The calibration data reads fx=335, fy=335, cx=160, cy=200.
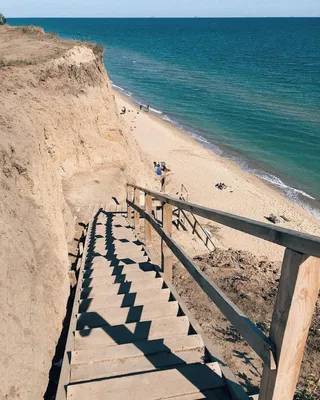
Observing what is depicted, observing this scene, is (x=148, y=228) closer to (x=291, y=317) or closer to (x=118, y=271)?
(x=118, y=271)

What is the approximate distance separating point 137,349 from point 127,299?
1094 mm

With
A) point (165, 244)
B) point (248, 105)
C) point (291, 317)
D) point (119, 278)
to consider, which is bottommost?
point (119, 278)

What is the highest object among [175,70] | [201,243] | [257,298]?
[175,70]

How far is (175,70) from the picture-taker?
198 feet

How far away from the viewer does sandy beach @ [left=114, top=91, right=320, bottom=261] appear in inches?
651

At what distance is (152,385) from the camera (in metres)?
2.87

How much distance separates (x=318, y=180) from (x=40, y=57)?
19.0 meters

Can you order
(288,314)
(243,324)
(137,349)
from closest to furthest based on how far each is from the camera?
(288,314) < (243,324) < (137,349)

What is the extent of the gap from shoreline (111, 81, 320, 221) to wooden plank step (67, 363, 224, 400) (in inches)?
727

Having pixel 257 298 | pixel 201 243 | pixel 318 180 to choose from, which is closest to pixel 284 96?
pixel 318 180

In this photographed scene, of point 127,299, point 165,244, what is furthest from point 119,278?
point 165,244

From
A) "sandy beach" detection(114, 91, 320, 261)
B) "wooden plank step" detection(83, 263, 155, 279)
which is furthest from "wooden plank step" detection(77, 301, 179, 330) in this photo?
"sandy beach" detection(114, 91, 320, 261)

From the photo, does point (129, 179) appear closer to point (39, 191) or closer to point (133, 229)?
point (133, 229)

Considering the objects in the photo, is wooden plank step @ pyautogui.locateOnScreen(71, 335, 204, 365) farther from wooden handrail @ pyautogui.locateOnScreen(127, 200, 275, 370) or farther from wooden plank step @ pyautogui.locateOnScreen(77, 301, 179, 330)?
wooden handrail @ pyautogui.locateOnScreen(127, 200, 275, 370)
